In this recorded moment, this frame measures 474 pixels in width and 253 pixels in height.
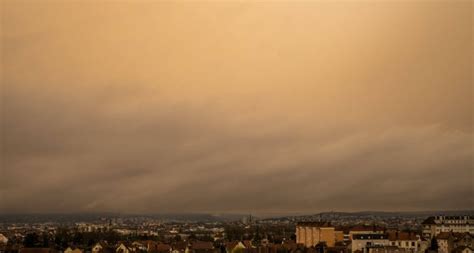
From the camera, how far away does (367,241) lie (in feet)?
86.0

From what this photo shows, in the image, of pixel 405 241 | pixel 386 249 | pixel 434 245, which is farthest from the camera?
pixel 434 245

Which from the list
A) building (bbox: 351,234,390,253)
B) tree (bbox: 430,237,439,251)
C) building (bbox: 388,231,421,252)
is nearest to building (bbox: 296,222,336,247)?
building (bbox: 351,234,390,253)

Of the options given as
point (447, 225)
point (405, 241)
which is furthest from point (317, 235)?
point (447, 225)

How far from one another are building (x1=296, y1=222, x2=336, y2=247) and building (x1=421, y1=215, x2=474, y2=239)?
498 cm

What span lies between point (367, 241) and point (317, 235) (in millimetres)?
4859

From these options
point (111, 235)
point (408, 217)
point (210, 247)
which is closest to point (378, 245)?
point (210, 247)

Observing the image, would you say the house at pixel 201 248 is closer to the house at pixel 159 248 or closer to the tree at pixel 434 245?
the house at pixel 159 248

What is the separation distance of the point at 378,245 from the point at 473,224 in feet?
43.2

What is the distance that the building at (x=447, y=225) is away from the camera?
3359cm

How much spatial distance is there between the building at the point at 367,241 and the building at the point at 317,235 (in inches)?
112

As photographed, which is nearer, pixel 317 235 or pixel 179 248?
pixel 179 248

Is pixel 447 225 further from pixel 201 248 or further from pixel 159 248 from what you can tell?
pixel 159 248

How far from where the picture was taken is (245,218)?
89500 mm

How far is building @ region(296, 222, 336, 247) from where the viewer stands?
3050 cm
